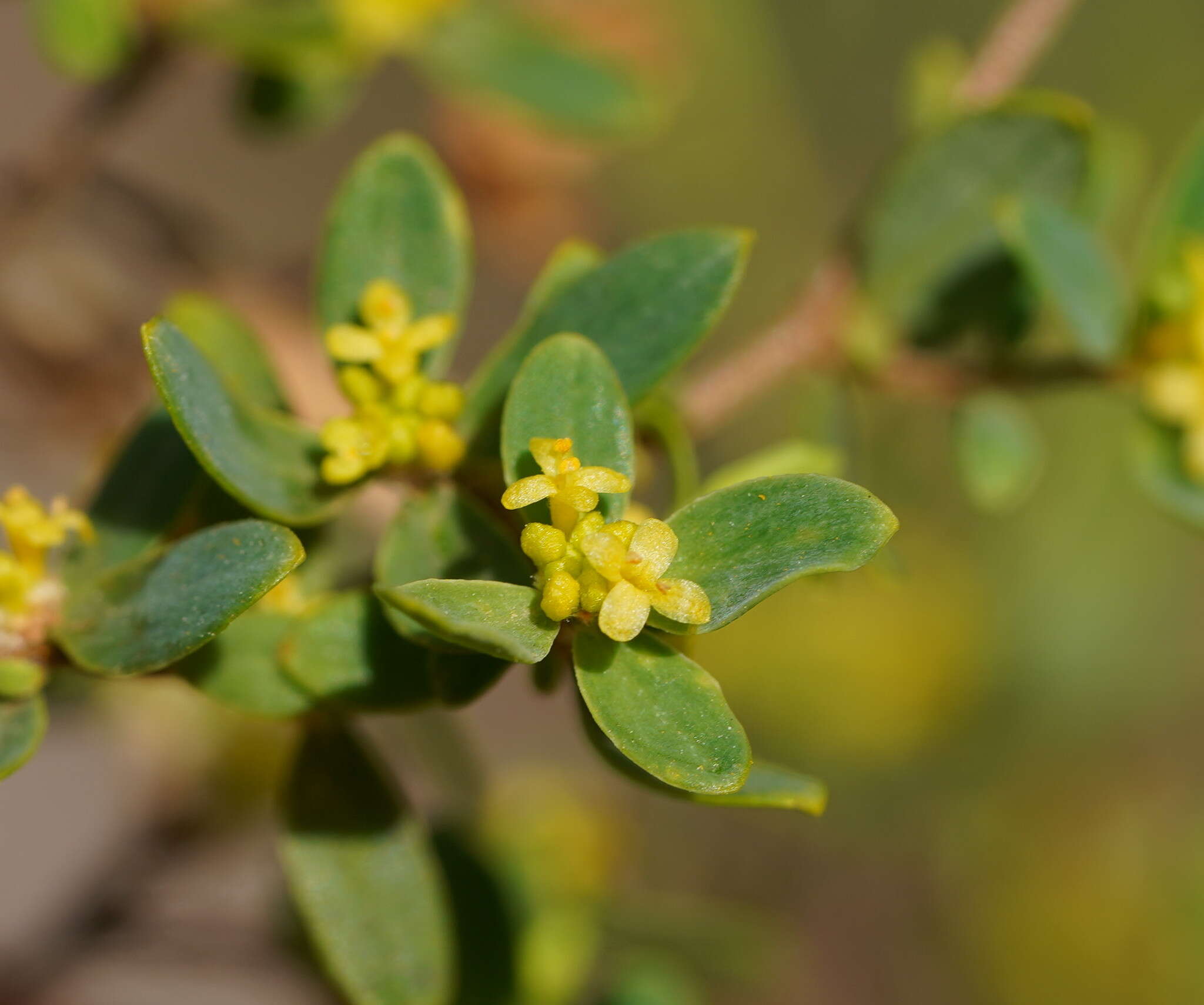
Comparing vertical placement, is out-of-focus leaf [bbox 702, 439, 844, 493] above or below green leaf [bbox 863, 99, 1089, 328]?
A: below

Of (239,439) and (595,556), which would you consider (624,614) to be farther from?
(239,439)

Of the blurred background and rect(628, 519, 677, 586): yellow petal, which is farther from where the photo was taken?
the blurred background

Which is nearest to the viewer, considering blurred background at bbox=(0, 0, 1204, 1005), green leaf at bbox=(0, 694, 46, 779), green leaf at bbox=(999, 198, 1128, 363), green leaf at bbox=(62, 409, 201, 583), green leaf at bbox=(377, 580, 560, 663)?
green leaf at bbox=(377, 580, 560, 663)

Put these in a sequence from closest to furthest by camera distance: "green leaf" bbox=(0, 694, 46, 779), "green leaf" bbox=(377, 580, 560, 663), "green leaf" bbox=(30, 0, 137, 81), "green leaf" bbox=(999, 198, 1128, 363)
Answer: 1. "green leaf" bbox=(377, 580, 560, 663)
2. "green leaf" bbox=(0, 694, 46, 779)
3. "green leaf" bbox=(999, 198, 1128, 363)
4. "green leaf" bbox=(30, 0, 137, 81)

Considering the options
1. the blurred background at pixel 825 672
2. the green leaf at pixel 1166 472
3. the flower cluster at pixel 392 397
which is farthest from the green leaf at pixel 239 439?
the blurred background at pixel 825 672

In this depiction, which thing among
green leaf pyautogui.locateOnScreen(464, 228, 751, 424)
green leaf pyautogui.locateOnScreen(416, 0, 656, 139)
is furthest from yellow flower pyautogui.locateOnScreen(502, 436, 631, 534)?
green leaf pyautogui.locateOnScreen(416, 0, 656, 139)

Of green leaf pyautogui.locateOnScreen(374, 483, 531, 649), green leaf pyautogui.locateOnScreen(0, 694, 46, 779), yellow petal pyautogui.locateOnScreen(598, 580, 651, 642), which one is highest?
yellow petal pyautogui.locateOnScreen(598, 580, 651, 642)

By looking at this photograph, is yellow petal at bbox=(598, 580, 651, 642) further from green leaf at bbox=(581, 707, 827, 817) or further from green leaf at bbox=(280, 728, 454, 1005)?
green leaf at bbox=(280, 728, 454, 1005)

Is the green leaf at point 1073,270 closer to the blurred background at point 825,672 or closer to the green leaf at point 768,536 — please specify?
the green leaf at point 768,536
